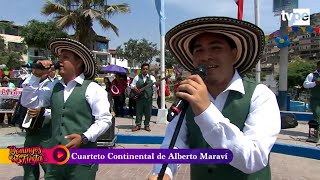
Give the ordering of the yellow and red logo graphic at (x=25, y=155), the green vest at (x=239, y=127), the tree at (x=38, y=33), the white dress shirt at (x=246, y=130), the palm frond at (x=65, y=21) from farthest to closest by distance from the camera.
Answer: the tree at (x=38, y=33)
the palm frond at (x=65, y=21)
the yellow and red logo graphic at (x=25, y=155)
the green vest at (x=239, y=127)
the white dress shirt at (x=246, y=130)

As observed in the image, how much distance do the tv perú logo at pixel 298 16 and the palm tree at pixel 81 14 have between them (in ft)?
25.7

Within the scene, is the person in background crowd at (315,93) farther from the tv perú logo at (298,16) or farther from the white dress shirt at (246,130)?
the white dress shirt at (246,130)

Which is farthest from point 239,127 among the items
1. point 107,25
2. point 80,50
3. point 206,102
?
point 107,25

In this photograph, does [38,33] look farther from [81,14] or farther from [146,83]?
[146,83]

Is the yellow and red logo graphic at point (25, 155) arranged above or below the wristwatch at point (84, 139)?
below

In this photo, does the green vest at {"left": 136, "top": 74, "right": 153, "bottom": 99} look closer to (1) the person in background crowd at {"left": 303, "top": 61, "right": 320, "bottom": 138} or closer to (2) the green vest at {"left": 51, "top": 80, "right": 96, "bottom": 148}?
(1) the person in background crowd at {"left": 303, "top": 61, "right": 320, "bottom": 138}

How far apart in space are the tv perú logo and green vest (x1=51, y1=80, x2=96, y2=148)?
11223mm

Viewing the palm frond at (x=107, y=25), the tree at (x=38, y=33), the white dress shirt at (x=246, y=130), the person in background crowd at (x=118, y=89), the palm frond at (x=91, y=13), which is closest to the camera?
the white dress shirt at (x=246, y=130)

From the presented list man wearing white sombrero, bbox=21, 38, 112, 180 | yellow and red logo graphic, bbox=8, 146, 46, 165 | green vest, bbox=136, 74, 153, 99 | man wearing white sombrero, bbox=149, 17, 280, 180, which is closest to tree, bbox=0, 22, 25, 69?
green vest, bbox=136, 74, 153, 99

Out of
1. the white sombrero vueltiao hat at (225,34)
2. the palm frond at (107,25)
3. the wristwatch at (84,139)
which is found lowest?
the wristwatch at (84,139)

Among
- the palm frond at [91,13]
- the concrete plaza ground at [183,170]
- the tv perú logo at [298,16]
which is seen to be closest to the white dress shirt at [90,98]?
the concrete plaza ground at [183,170]

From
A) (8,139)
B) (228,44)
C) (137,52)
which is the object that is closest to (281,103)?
(8,139)

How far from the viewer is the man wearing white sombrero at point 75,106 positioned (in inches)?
107

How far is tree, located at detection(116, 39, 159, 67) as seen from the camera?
49.7 m
